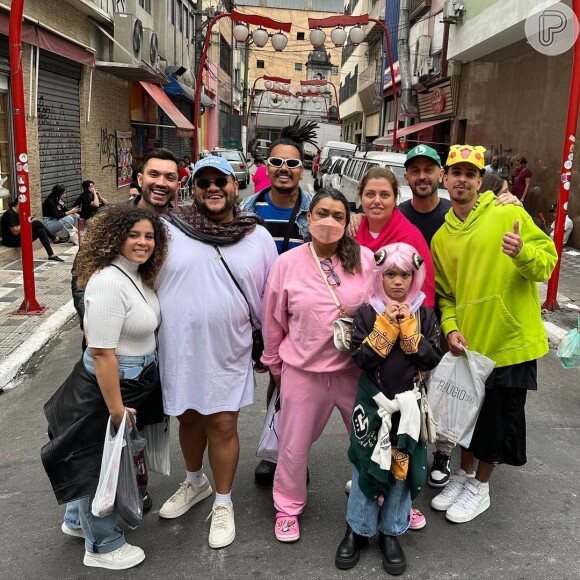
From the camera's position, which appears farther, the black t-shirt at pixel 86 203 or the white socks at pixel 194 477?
the black t-shirt at pixel 86 203

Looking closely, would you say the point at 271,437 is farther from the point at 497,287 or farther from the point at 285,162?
the point at 285,162

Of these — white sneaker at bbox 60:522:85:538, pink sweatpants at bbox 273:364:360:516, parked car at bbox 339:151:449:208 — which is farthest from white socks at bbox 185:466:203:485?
parked car at bbox 339:151:449:208

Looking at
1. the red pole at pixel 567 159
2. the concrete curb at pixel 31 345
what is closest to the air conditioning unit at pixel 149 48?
the concrete curb at pixel 31 345

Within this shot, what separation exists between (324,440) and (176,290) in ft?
6.18

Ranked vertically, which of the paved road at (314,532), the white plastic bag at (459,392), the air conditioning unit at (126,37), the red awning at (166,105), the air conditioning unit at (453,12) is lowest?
the paved road at (314,532)

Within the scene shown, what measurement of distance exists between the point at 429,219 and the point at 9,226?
7.84 meters

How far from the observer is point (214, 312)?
276 centimetres

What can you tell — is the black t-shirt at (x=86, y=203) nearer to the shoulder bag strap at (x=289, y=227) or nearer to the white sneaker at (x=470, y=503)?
the shoulder bag strap at (x=289, y=227)

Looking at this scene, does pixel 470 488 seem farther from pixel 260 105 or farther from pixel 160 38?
pixel 260 105

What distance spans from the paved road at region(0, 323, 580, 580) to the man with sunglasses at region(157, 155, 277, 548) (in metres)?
0.21

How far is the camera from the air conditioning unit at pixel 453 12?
16.3m

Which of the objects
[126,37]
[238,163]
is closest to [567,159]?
[126,37]

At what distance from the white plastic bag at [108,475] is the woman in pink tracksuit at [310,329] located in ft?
2.85

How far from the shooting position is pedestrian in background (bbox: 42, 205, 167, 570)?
2.45m
